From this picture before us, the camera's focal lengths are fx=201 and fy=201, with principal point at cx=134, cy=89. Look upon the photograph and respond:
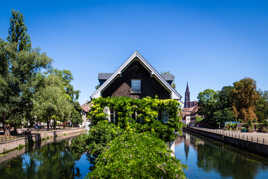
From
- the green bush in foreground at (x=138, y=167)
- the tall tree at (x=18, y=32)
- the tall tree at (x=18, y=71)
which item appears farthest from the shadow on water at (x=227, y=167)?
the tall tree at (x=18, y=32)

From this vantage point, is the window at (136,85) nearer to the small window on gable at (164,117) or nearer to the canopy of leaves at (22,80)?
the small window on gable at (164,117)

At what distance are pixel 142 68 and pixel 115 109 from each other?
5193 mm

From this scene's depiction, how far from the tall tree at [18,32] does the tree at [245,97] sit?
191ft

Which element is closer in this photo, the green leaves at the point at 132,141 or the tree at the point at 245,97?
the green leaves at the point at 132,141

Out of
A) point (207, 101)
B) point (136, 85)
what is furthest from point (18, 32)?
point (207, 101)

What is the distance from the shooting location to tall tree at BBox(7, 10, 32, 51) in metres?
34.9

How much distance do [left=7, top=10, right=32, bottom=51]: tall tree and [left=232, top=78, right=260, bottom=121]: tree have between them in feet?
191

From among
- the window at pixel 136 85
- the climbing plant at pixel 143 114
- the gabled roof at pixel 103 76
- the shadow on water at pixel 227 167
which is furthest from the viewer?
the gabled roof at pixel 103 76

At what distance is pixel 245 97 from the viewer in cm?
6084

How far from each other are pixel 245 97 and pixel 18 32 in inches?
2401

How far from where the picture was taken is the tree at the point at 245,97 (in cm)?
6069

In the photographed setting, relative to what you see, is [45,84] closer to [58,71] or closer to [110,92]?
[110,92]

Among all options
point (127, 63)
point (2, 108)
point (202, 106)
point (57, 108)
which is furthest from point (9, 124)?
point (202, 106)

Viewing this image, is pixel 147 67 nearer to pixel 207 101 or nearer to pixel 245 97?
pixel 245 97
